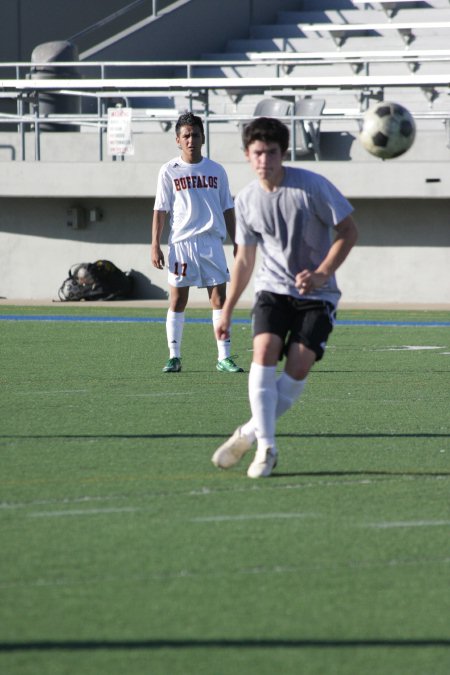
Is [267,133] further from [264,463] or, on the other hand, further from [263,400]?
[264,463]

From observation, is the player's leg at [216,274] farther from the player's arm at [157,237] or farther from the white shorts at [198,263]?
the player's arm at [157,237]

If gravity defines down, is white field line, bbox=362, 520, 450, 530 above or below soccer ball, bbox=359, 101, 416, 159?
below

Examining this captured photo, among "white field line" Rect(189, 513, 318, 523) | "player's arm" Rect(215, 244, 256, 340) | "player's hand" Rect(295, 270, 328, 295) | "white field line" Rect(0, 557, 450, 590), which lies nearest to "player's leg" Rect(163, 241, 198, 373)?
"player's arm" Rect(215, 244, 256, 340)

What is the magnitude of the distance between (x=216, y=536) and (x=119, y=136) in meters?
17.5

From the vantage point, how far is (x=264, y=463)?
6.50 meters

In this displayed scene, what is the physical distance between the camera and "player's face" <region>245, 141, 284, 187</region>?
6340 millimetres

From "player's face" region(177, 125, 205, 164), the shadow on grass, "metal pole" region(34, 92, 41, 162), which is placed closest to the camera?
the shadow on grass

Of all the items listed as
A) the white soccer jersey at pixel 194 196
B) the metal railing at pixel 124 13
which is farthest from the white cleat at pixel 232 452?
the metal railing at pixel 124 13

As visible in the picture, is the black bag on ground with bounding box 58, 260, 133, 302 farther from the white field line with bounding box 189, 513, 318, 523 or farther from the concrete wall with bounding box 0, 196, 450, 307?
the white field line with bounding box 189, 513, 318, 523

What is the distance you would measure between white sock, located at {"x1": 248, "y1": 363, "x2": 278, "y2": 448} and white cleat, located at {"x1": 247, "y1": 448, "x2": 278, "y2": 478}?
0.12 feet

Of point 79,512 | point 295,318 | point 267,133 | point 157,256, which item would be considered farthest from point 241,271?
point 157,256

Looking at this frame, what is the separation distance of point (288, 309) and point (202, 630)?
112 inches

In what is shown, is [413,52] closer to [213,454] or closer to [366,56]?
[366,56]

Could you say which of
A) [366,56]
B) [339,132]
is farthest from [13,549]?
[366,56]
